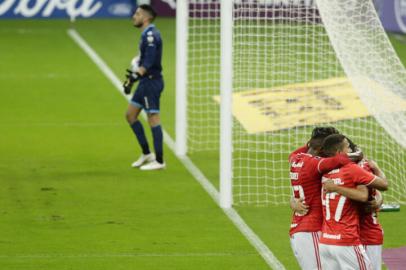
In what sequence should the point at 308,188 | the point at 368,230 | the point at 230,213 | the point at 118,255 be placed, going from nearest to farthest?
1. the point at 368,230
2. the point at 308,188
3. the point at 118,255
4. the point at 230,213

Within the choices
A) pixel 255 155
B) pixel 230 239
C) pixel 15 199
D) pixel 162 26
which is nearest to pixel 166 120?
pixel 255 155

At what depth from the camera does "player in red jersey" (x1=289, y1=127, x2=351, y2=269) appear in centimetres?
932

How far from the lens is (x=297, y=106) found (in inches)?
744

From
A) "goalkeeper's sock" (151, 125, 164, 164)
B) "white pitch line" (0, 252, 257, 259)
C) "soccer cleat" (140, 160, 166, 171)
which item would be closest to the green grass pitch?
"white pitch line" (0, 252, 257, 259)

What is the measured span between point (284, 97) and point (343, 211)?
1112cm

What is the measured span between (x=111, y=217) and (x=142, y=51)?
2942mm

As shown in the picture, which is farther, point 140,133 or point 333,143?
point 140,133

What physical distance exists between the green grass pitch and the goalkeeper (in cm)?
49

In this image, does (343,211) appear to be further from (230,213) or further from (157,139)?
(157,139)

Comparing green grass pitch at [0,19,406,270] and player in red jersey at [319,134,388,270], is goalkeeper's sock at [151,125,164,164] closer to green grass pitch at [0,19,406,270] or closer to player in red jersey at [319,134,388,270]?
green grass pitch at [0,19,406,270]

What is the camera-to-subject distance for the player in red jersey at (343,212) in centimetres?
882

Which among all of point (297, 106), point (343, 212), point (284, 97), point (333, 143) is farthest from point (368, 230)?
point (284, 97)

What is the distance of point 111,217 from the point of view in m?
13.6

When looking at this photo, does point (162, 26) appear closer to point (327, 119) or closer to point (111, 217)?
point (327, 119)
